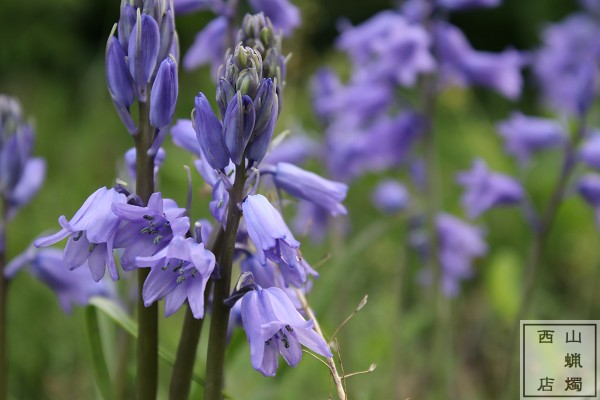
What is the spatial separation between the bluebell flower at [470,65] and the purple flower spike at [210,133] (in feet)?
6.20

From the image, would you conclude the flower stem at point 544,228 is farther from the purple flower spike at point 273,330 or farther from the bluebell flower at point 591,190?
the purple flower spike at point 273,330

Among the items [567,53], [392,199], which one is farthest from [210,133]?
[567,53]

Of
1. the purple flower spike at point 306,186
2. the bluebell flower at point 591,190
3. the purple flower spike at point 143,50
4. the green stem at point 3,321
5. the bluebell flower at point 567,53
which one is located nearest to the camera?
the purple flower spike at point 143,50

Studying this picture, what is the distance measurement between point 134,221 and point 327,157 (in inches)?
85.5

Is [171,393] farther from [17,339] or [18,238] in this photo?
[18,238]

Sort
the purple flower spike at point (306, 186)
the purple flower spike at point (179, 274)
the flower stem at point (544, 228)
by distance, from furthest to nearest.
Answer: the flower stem at point (544, 228) < the purple flower spike at point (306, 186) < the purple flower spike at point (179, 274)

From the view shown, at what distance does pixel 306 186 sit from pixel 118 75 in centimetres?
41

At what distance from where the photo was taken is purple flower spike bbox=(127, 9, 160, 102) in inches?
50.9

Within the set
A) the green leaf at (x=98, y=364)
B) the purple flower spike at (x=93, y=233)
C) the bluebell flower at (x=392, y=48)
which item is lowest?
the green leaf at (x=98, y=364)

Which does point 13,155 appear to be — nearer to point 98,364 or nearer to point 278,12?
point 98,364

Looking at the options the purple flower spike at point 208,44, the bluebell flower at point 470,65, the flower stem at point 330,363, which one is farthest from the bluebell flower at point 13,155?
the bluebell flower at point 470,65


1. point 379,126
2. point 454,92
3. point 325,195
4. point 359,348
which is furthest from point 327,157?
point 454,92

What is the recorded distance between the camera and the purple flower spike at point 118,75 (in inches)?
51.7

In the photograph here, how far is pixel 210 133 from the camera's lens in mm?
1244
